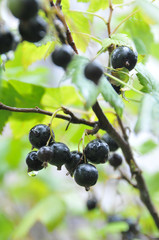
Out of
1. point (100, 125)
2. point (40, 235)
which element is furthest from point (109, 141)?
point (40, 235)

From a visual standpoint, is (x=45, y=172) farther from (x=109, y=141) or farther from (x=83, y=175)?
(x=83, y=175)

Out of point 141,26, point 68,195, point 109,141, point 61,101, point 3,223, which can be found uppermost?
point 141,26

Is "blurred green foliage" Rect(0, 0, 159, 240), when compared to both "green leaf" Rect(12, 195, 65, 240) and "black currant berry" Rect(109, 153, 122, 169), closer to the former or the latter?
"green leaf" Rect(12, 195, 65, 240)

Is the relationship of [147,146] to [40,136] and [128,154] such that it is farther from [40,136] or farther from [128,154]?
[40,136]

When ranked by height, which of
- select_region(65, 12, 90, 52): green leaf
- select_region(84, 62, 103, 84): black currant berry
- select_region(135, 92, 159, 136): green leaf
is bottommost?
select_region(65, 12, 90, 52): green leaf

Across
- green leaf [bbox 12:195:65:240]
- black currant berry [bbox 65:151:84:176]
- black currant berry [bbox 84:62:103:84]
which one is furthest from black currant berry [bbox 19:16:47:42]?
green leaf [bbox 12:195:65:240]
